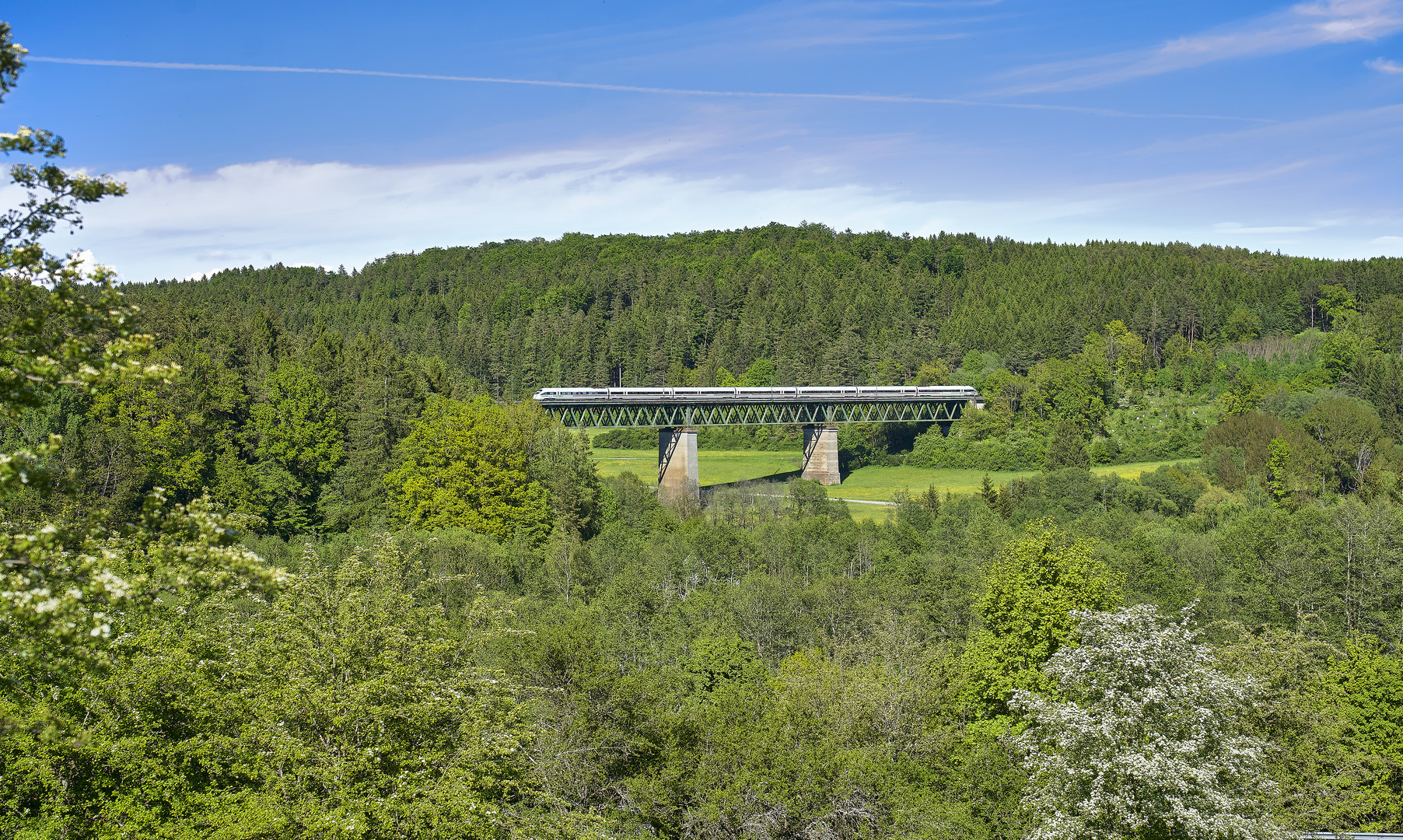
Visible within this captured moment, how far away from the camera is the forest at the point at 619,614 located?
46.4 ft

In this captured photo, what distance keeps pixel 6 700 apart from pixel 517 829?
7.96m

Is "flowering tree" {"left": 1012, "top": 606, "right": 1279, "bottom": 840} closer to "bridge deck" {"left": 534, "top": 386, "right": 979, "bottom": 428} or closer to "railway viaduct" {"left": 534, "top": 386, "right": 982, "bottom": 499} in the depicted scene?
"railway viaduct" {"left": 534, "top": 386, "right": 982, "bottom": 499}

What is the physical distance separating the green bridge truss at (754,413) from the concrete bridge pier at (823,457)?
139 centimetres

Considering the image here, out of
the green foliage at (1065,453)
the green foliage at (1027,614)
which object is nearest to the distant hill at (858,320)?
the green foliage at (1065,453)

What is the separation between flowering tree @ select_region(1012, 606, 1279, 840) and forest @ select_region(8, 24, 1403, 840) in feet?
0.31

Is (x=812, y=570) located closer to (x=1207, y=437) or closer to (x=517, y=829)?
(x=517, y=829)

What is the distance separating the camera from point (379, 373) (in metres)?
78.0

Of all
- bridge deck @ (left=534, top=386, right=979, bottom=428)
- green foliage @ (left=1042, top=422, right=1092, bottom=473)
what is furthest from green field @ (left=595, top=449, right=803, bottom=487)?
green foliage @ (left=1042, top=422, right=1092, bottom=473)

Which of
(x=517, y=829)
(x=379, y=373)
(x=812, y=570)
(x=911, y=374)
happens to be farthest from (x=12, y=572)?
(x=911, y=374)

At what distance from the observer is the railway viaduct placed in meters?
109

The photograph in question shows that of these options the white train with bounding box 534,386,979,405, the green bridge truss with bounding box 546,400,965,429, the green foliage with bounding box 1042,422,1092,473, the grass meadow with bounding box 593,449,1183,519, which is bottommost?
the grass meadow with bounding box 593,449,1183,519

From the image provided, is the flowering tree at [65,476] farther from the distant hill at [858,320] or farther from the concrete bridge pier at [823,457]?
the distant hill at [858,320]

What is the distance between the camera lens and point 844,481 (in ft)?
407

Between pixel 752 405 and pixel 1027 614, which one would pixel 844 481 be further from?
pixel 1027 614
